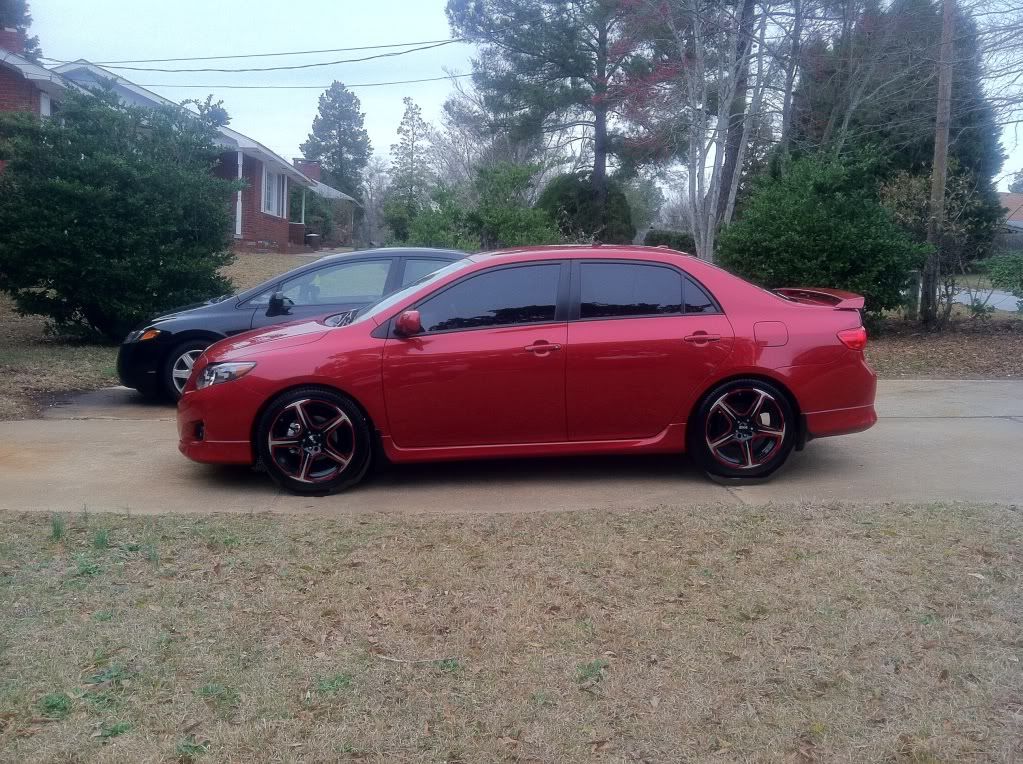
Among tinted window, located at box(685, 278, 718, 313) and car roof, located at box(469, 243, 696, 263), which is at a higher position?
car roof, located at box(469, 243, 696, 263)

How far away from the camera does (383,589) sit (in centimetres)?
468

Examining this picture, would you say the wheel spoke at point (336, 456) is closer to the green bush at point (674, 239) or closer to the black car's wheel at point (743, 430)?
the black car's wheel at point (743, 430)

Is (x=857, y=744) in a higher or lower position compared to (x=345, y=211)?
lower

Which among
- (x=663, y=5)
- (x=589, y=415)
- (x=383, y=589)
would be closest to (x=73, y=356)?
(x=589, y=415)

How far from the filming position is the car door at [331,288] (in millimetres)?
9414

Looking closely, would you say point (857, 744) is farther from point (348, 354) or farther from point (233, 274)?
point (233, 274)

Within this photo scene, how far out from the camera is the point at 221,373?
6.48m

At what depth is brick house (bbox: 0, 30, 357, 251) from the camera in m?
22.2

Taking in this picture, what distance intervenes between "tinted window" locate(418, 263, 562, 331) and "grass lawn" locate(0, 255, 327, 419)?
4748 mm

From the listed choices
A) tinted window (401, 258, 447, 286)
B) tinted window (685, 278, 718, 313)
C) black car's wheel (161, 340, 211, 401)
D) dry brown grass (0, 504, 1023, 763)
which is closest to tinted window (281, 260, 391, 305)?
tinted window (401, 258, 447, 286)

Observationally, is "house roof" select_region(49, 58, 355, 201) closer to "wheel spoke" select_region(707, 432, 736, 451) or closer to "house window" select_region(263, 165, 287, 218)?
"house window" select_region(263, 165, 287, 218)

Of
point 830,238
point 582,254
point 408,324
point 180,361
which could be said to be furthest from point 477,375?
point 830,238

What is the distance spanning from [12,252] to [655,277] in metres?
9.72

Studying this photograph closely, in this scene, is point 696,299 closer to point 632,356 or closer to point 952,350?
point 632,356
